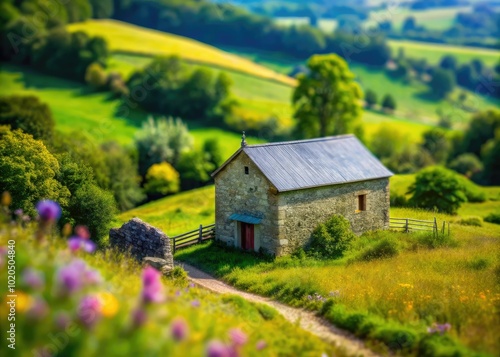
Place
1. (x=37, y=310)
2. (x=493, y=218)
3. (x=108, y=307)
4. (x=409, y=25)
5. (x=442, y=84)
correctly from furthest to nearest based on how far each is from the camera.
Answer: (x=409, y=25) → (x=442, y=84) → (x=493, y=218) → (x=108, y=307) → (x=37, y=310)

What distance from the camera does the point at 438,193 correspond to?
40625 mm

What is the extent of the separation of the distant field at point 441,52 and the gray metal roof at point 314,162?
8484 centimetres

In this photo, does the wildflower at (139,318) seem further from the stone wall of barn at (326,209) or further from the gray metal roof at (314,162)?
the stone wall of barn at (326,209)

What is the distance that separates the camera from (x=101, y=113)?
2862 inches

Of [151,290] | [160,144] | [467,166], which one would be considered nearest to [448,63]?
[467,166]

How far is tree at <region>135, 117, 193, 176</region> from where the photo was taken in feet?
208

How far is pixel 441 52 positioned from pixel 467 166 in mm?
58812

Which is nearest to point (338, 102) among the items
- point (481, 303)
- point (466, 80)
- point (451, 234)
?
point (451, 234)

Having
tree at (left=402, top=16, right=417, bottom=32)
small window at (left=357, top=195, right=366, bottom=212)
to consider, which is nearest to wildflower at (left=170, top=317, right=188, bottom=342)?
small window at (left=357, top=195, right=366, bottom=212)

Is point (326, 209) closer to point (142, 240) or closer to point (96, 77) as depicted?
point (142, 240)

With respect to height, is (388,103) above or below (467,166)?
above

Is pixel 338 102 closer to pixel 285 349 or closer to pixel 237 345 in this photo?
pixel 285 349

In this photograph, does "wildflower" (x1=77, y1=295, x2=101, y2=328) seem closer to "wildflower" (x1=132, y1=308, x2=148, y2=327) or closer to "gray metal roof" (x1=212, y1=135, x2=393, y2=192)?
"wildflower" (x1=132, y1=308, x2=148, y2=327)

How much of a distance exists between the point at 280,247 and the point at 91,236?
8.63m
